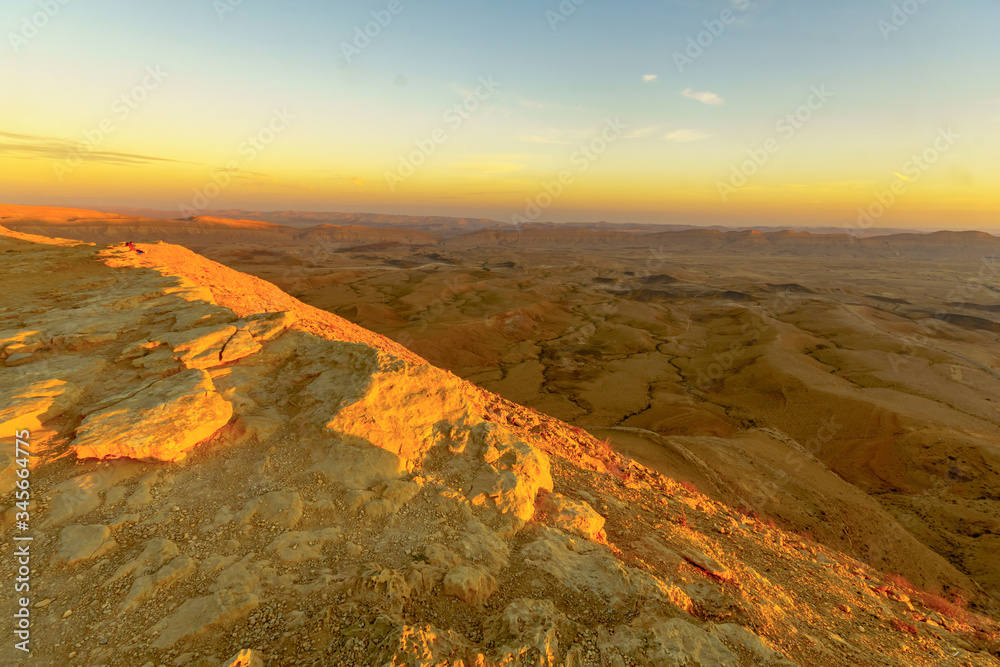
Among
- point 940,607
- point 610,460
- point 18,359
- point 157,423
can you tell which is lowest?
point 940,607

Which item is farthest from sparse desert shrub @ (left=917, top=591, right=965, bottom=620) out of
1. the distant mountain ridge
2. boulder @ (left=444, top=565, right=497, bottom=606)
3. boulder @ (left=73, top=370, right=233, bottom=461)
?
the distant mountain ridge

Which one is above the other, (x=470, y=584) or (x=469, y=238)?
(x=469, y=238)

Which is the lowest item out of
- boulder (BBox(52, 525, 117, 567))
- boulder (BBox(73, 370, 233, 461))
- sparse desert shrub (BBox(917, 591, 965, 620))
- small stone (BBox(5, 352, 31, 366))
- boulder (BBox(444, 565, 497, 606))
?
sparse desert shrub (BBox(917, 591, 965, 620))

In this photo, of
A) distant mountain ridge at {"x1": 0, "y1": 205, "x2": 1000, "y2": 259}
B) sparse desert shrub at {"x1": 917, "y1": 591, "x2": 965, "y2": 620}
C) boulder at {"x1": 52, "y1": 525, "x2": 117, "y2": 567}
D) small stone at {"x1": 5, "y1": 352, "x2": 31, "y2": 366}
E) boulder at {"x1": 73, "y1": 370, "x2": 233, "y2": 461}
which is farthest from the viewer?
distant mountain ridge at {"x1": 0, "y1": 205, "x2": 1000, "y2": 259}

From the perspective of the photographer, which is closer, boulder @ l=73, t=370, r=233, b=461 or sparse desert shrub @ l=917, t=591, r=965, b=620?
boulder @ l=73, t=370, r=233, b=461

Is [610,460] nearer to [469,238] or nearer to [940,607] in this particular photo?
[940,607]

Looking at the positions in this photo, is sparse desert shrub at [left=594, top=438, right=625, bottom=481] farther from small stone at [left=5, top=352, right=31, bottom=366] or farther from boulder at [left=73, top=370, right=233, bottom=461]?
small stone at [left=5, top=352, right=31, bottom=366]

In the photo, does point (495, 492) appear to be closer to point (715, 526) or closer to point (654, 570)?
point (654, 570)

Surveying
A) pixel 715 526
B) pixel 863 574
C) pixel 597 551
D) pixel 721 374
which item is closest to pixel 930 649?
pixel 863 574

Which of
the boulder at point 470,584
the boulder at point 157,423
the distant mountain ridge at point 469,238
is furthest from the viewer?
the distant mountain ridge at point 469,238

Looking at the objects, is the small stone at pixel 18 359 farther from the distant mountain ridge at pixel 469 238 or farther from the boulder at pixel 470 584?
the distant mountain ridge at pixel 469 238

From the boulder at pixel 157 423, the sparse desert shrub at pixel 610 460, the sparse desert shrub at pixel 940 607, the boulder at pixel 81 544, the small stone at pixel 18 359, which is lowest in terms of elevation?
the sparse desert shrub at pixel 940 607

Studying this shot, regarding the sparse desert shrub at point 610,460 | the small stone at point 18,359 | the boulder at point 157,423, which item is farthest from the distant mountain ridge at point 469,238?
the boulder at point 157,423

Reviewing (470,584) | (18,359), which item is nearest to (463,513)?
(470,584)
